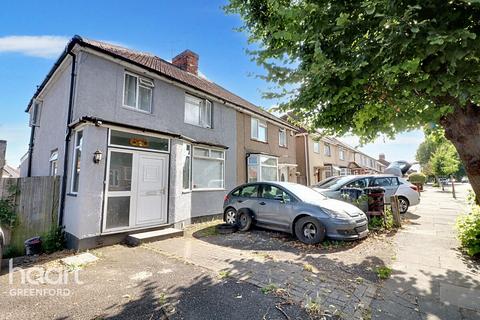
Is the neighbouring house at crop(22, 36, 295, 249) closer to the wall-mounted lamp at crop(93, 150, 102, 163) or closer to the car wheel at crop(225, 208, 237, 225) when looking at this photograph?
the wall-mounted lamp at crop(93, 150, 102, 163)

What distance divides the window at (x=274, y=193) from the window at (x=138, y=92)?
17.3 ft

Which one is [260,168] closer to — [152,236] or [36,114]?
[152,236]

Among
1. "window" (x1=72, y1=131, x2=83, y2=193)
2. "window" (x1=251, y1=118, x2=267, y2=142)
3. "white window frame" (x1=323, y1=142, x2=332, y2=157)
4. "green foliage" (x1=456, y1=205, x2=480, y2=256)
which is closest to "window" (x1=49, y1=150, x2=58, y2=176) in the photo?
"window" (x1=72, y1=131, x2=83, y2=193)

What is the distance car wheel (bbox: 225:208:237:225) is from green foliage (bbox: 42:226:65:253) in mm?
5086

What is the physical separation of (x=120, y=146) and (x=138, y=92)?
2.66 meters

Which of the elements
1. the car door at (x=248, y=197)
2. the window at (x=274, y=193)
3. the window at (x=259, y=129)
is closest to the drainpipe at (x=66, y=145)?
the car door at (x=248, y=197)

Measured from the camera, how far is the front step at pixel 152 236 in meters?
6.82

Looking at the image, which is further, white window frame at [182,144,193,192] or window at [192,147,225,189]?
window at [192,147,225,189]

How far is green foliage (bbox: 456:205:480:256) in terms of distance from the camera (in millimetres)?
5453

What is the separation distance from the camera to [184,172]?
30.6 ft

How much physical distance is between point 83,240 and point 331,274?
603cm

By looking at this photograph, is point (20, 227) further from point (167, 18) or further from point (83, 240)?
point (167, 18)

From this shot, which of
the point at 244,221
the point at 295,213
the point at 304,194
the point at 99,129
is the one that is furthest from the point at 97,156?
the point at 304,194

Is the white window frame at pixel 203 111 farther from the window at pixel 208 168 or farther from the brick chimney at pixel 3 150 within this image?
the brick chimney at pixel 3 150
